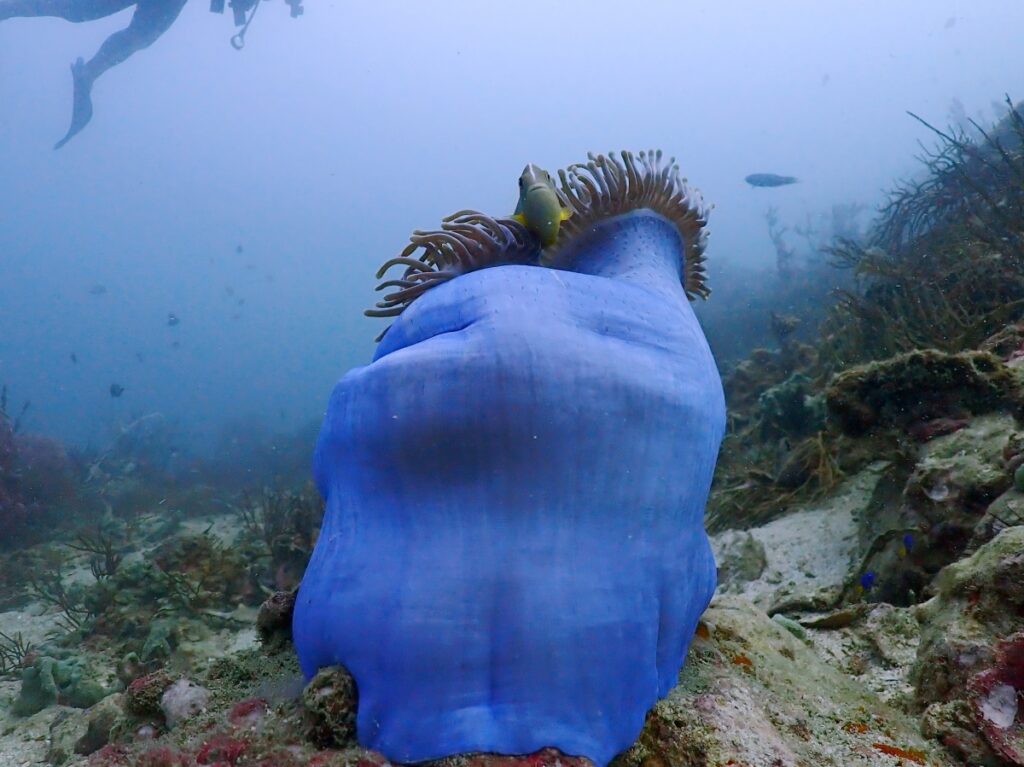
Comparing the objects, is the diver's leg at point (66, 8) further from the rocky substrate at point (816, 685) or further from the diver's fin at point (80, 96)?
the rocky substrate at point (816, 685)

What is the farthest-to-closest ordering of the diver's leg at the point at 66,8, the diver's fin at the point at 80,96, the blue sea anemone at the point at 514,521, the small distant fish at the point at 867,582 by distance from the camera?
the diver's fin at the point at 80,96, the diver's leg at the point at 66,8, the small distant fish at the point at 867,582, the blue sea anemone at the point at 514,521

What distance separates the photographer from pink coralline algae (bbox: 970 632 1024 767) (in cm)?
153

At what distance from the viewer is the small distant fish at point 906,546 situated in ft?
9.73

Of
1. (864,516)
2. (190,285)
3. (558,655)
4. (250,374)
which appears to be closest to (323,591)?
(558,655)

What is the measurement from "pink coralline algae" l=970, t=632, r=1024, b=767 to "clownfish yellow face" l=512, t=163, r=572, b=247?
1829 millimetres

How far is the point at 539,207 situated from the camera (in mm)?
2221

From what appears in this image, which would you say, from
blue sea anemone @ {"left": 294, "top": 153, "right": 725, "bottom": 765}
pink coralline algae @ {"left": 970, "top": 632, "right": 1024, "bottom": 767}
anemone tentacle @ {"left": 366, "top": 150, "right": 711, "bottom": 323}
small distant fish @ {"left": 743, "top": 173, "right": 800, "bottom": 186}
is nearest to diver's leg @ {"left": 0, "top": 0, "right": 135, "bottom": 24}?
small distant fish @ {"left": 743, "top": 173, "right": 800, "bottom": 186}

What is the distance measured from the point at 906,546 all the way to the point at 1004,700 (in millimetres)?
1504

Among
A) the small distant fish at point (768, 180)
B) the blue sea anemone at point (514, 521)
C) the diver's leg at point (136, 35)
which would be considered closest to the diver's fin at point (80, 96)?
the diver's leg at point (136, 35)

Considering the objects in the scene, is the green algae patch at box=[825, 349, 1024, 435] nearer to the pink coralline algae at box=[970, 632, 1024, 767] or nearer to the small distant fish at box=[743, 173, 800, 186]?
the pink coralline algae at box=[970, 632, 1024, 767]

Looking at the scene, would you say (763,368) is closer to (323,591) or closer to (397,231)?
(323,591)

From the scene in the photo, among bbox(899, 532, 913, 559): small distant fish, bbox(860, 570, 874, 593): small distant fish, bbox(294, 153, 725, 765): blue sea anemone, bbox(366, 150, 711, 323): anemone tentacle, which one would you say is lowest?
bbox(860, 570, 874, 593): small distant fish

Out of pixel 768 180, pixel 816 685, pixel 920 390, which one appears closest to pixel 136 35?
pixel 768 180

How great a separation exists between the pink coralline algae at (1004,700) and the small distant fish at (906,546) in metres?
1.36
